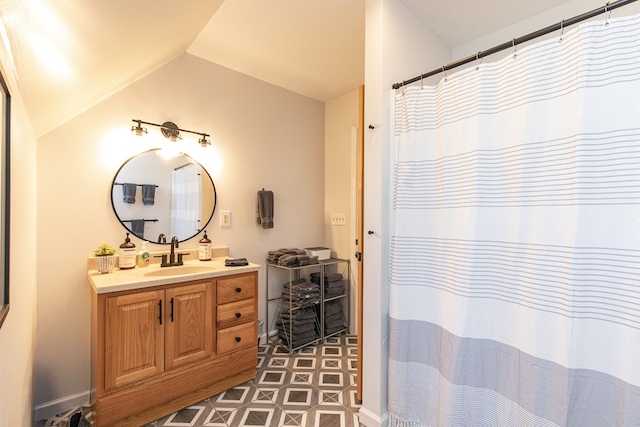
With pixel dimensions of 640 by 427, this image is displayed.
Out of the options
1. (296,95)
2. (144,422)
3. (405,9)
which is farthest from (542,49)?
(144,422)

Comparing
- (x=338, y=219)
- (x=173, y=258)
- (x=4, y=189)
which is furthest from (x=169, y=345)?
(x=338, y=219)

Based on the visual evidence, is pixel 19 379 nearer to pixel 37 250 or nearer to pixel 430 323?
pixel 37 250

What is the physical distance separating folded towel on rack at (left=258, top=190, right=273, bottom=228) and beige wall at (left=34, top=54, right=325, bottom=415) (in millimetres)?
82

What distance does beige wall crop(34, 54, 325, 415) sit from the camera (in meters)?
1.75

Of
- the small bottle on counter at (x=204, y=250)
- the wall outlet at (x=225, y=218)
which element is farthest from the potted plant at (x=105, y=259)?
the wall outlet at (x=225, y=218)

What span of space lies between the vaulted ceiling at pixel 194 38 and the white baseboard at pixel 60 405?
1660 mm

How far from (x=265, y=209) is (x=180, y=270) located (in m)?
0.91

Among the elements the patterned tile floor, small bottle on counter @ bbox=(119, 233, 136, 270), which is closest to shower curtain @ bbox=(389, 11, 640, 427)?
the patterned tile floor

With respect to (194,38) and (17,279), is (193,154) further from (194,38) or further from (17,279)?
(17,279)

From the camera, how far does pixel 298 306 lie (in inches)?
102

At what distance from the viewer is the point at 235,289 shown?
79.4 inches

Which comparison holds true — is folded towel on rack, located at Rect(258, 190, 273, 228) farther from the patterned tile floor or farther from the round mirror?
the patterned tile floor

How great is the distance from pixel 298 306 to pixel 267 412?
3.03ft

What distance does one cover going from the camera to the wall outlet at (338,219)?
304 cm
